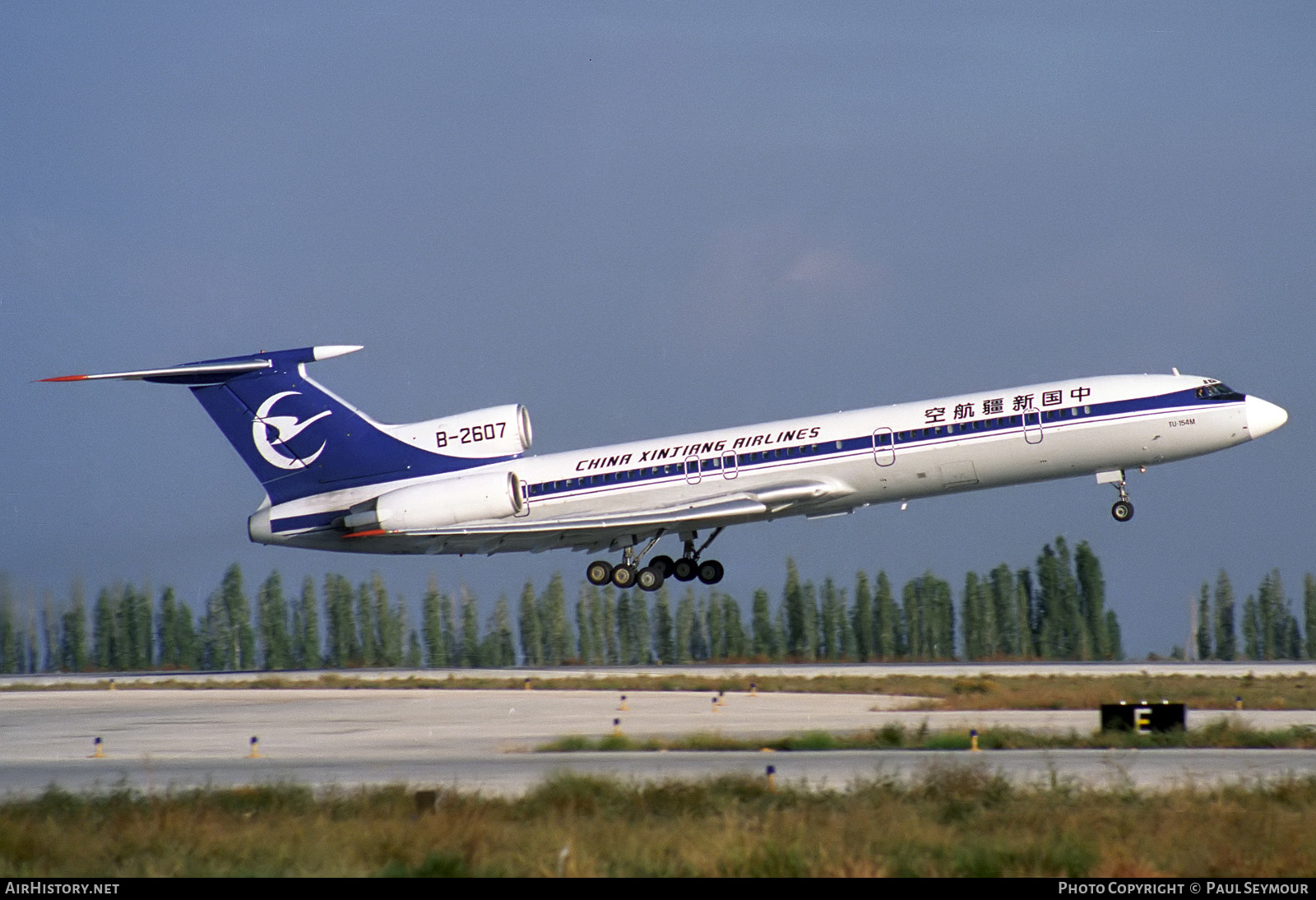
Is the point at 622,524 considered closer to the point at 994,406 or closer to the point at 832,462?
the point at 832,462

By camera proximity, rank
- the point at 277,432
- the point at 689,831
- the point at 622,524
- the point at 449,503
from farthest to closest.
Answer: the point at 277,432, the point at 449,503, the point at 622,524, the point at 689,831

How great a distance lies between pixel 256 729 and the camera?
30047 mm

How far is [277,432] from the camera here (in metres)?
41.2

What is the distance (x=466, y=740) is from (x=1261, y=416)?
20.5 meters

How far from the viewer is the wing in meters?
37.0

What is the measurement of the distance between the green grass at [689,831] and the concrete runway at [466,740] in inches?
56.8

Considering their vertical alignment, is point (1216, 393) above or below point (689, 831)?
above

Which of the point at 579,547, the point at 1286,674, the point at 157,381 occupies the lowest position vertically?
the point at 1286,674

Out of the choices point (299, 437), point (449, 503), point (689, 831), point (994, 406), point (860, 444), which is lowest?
point (689, 831)

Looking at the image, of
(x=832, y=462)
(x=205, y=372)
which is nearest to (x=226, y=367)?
(x=205, y=372)

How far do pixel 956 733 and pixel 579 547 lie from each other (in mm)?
16934

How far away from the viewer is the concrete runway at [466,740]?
68.5 ft

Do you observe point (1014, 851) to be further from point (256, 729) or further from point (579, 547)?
point (579, 547)
